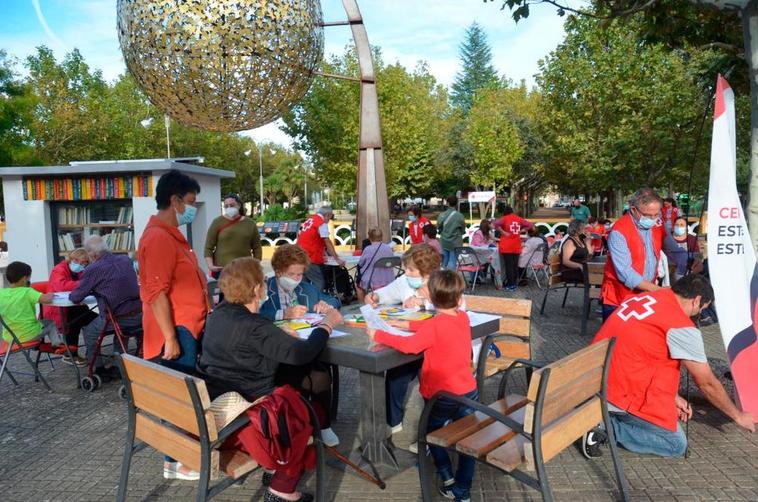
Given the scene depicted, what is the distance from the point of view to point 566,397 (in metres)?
3.00

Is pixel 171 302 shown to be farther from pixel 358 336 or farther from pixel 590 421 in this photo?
pixel 590 421

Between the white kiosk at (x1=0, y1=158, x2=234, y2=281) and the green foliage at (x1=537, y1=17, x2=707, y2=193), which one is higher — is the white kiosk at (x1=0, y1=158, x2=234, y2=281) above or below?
below

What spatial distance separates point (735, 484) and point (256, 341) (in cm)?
296

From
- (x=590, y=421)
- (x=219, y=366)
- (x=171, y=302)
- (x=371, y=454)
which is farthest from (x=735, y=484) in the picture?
(x=171, y=302)

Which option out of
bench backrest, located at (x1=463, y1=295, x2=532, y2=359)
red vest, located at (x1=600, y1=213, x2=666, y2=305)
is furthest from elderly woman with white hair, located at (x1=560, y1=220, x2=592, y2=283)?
bench backrest, located at (x1=463, y1=295, x2=532, y2=359)

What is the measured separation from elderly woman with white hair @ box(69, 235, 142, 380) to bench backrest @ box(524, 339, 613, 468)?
4.08 meters

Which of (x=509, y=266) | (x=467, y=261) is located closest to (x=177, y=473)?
(x=509, y=266)

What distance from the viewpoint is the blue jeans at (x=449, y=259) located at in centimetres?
1138

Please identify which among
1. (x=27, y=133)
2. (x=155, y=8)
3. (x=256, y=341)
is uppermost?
(x=27, y=133)

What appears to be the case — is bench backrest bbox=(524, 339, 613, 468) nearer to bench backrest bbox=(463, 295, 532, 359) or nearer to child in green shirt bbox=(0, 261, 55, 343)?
bench backrest bbox=(463, 295, 532, 359)

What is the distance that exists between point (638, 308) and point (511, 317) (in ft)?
3.60

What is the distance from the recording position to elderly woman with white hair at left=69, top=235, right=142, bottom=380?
5.35 metres

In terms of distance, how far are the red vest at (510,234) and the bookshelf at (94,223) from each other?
671 centimetres

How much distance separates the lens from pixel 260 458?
2.89 meters
